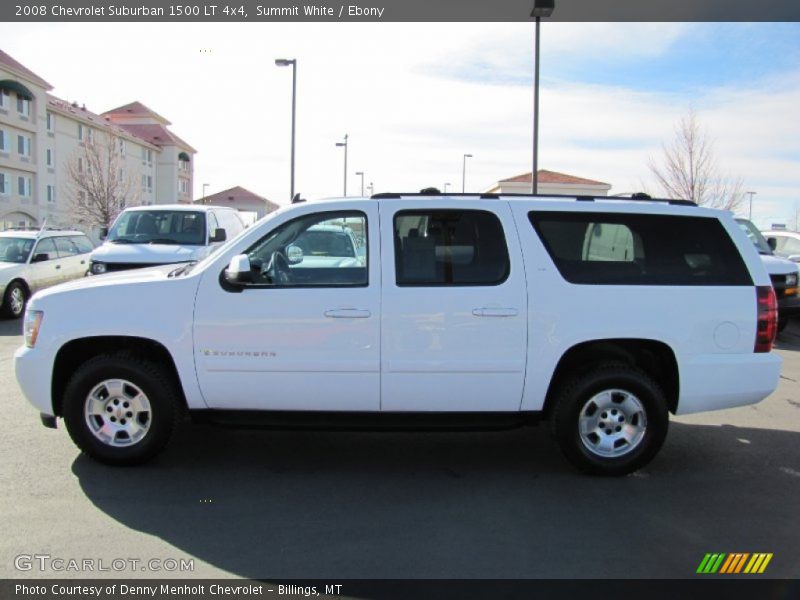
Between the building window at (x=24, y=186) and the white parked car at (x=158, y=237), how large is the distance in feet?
143

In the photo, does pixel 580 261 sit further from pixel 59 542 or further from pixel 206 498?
pixel 59 542

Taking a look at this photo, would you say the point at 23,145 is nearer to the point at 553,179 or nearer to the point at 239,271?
the point at 553,179

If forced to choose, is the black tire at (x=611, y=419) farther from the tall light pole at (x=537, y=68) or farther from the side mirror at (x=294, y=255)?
the tall light pole at (x=537, y=68)

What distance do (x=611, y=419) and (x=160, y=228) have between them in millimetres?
8502

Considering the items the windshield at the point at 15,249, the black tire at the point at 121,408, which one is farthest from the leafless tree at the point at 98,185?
the black tire at the point at 121,408

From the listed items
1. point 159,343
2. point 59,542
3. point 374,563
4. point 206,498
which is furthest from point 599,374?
point 59,542

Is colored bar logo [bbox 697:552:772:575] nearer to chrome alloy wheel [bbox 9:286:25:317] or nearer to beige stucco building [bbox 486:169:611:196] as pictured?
chrome alloy wheel [bbox 9:286:25:317]

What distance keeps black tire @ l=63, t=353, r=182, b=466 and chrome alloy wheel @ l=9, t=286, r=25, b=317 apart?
364 inches

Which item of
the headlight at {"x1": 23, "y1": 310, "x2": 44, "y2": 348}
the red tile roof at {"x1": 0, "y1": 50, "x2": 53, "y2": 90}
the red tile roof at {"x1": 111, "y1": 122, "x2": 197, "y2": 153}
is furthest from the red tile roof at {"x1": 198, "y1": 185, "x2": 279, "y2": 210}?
the headlight at {"x1": 23, "y1": 310, "x2": 44, "y2": 348}

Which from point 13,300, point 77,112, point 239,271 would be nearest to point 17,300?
point 13,300

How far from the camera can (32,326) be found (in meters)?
4.81

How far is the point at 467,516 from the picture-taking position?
4.19 metres

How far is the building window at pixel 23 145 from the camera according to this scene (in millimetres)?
47938

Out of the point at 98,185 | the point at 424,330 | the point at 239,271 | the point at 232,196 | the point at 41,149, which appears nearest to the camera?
the point at 239,271
